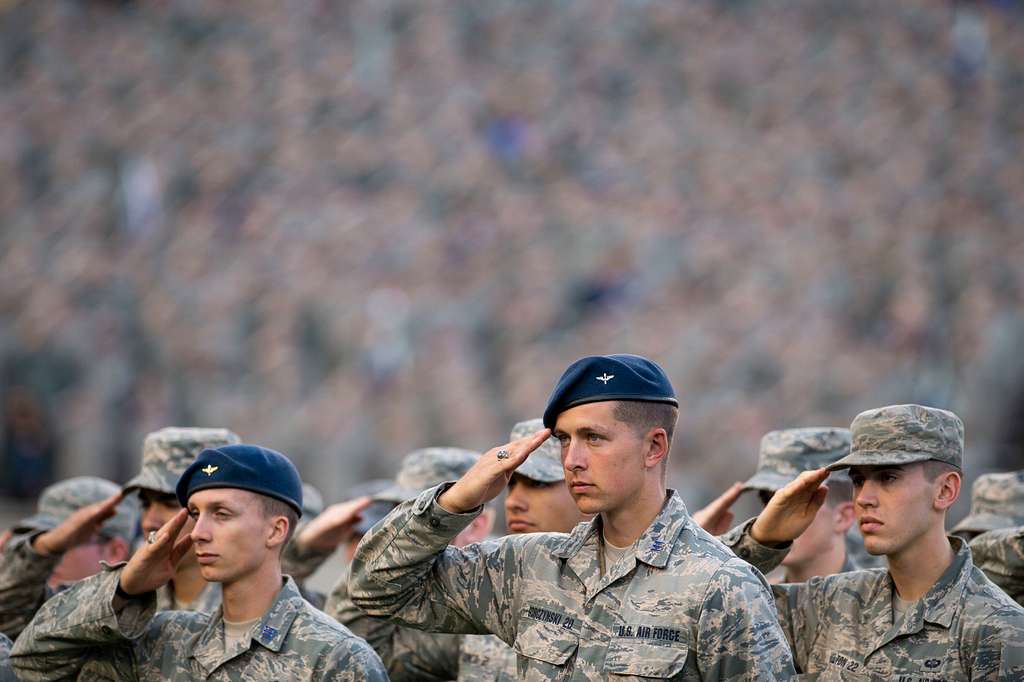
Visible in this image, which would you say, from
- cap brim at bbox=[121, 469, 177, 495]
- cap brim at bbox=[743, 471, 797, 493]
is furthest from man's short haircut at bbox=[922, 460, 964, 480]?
cap brim at bbox=[121, 469, 177, 495]

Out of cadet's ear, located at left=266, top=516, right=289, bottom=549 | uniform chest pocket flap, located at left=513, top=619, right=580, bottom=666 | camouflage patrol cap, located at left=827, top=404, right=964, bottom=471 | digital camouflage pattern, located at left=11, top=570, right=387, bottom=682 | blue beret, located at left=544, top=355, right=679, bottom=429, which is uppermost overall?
blue beret, located at left=544, top=355, right=679, bottom=429

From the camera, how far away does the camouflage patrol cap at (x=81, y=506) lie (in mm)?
5449

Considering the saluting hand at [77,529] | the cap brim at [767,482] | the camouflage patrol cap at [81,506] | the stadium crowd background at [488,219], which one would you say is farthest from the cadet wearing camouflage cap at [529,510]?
the stadium crowd background at [488,219]

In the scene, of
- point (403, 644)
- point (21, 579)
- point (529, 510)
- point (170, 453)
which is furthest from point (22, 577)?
point (529, 510)

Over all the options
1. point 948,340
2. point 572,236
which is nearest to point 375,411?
point 572,236

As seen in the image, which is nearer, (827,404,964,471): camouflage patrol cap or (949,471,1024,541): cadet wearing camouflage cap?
(827,404,964,471): camouflage patrol cap

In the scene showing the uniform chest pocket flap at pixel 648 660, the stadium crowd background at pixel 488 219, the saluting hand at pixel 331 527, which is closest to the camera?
the uniform chest pocket flap at pixel 648 660

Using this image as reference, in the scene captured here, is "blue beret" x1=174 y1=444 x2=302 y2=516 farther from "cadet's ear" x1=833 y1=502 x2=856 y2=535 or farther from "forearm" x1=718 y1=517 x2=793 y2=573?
"cadet's ear" x1=833 y1=502 x2=856 y2=535

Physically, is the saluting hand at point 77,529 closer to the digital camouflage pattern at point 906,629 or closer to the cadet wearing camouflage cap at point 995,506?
the digital camouflage pattern at point 906,629

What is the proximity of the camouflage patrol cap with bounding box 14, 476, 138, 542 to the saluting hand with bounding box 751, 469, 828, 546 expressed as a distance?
270 cm

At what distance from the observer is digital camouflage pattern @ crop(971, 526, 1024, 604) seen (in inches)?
165

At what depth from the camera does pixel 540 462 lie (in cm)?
468

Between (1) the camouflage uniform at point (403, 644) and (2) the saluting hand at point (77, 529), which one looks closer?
(2) the saluting hand at point (77, 529)

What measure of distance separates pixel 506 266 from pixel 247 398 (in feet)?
9.88
